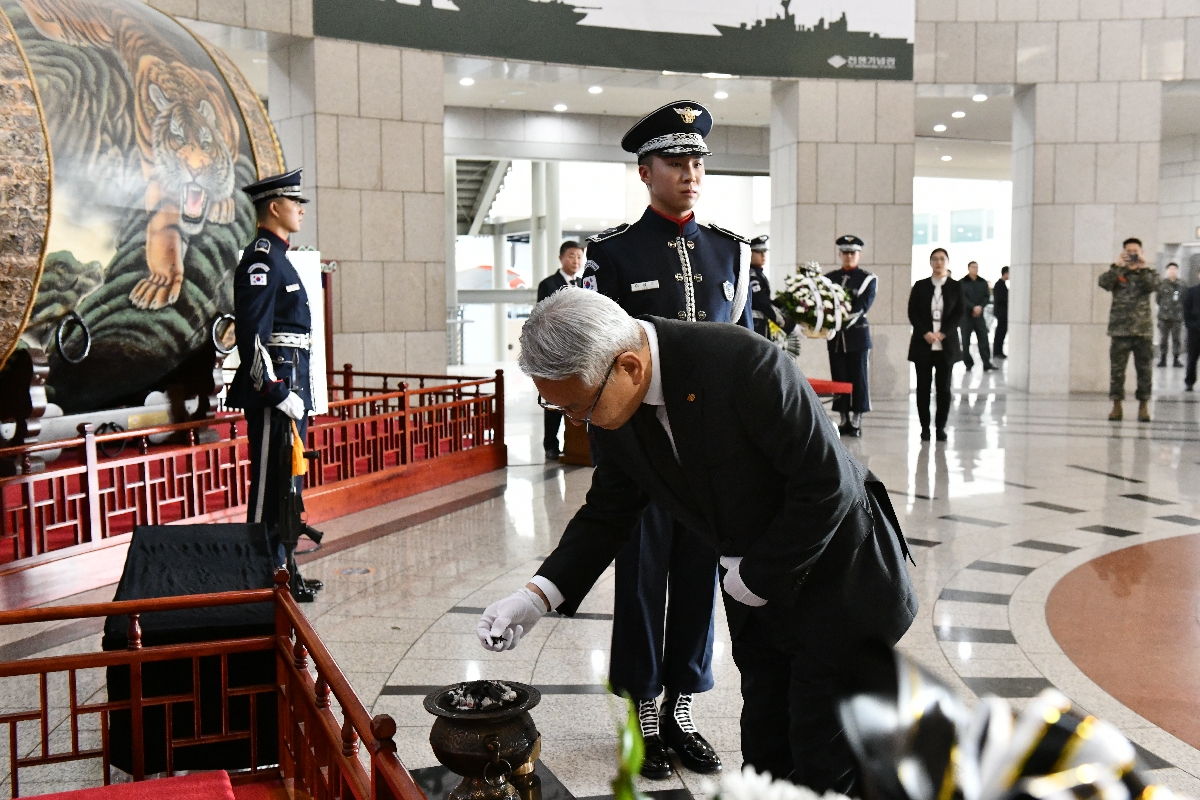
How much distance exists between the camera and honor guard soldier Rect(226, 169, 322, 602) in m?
4.03

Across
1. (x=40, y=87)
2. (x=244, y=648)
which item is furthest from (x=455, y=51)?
(x=244, y=648)

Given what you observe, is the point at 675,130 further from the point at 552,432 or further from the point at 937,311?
the point at 937,311

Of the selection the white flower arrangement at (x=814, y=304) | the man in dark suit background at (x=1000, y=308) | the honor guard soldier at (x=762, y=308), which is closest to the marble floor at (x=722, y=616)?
the white flower arrangement at (x=814, y=304)

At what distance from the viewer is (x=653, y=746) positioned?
108 inches

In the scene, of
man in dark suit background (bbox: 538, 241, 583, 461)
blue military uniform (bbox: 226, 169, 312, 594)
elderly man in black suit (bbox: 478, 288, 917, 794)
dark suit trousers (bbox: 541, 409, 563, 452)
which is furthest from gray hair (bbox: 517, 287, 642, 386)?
dark suit trousers (bbox: 541, 409, 563, 452)

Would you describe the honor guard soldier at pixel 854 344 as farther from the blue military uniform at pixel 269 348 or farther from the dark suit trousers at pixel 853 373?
the blue military uniform at pixel 269 348

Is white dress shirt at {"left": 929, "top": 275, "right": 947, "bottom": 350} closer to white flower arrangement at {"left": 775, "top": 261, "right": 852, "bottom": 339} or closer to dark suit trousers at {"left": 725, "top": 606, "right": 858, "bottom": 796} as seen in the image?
white flower arrangement at {"left": 775, "top": 261, "right": 852, "bottom": 339}

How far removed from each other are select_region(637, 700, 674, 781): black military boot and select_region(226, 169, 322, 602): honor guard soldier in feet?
6.34

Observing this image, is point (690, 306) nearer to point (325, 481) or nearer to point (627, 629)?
point (627, 629)

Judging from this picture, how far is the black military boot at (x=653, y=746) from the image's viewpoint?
269 centimetres

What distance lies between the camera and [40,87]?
4.21m

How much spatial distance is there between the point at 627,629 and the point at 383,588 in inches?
79.5

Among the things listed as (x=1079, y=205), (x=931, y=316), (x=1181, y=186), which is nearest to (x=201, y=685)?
(x=931, y=316)

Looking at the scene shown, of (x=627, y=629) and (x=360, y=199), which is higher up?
(x=360, y=199)
